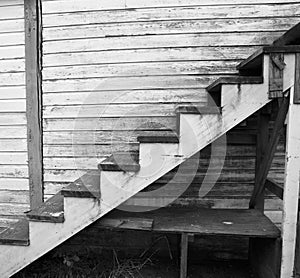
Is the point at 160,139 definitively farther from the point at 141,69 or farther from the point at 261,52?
the point at 141,69

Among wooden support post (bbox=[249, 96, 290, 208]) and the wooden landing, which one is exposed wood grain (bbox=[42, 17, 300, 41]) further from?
the wooden landing

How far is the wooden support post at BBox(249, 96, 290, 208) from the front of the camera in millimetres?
2094

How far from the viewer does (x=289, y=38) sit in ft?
6.81

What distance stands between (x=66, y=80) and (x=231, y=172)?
1992 mm

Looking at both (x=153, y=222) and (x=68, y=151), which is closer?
(x=153, y=222)

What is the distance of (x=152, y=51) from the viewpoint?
283 cm

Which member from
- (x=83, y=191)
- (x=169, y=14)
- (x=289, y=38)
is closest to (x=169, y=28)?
(x=169, y=14)

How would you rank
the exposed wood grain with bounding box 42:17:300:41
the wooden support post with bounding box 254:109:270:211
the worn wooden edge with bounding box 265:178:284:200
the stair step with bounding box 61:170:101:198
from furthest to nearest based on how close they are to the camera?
1. the exposed wood grain with bounding box 42:17:300:41
2. the wooden support post with bounding box 254:109:270:211
3. the worn wooden edge with bounding box 265:178:284:200
4. the stair step with bounding box 61:170:101:198

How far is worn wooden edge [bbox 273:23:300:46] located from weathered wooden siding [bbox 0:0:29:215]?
250 centimetres

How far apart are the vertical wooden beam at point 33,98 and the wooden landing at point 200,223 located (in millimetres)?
1111

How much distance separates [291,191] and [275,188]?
1.46 feet

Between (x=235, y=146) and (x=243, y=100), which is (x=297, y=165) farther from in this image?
(x=235, y=146)

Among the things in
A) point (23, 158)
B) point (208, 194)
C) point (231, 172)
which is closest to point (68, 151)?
point (23, 158)

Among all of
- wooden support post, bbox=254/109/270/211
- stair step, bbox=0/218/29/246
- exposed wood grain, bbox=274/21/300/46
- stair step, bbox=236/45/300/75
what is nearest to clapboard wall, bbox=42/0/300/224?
wooden support post, bbox=254/109/270/211
